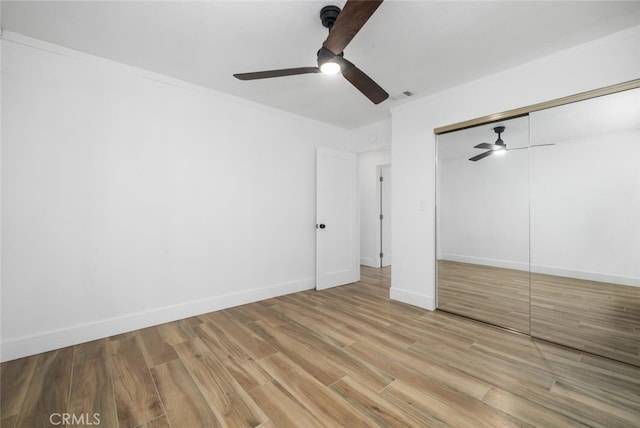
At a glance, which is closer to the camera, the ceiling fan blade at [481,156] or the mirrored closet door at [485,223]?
the mirrored closet door at [485,223]

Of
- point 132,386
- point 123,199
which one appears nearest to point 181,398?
point 132,386

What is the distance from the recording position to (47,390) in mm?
1794

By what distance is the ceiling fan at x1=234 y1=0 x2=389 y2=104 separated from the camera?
1.36 m

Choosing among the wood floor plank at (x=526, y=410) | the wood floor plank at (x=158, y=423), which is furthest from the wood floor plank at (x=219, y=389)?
the wood floor plank at (x=526, y=410)

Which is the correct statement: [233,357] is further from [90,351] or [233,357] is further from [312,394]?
[90,351]

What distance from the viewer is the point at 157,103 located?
2857 millimetres

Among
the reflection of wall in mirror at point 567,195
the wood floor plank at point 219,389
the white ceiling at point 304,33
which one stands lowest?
the wood floor plank at point 219,389

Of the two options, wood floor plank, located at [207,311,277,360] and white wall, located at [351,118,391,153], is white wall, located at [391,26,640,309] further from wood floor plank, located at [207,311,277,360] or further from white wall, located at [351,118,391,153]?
wood floor plank, located at [207,311,277,360]

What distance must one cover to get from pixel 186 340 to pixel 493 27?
3.88 metres

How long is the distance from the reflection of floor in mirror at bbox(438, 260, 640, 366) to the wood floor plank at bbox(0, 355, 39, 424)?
3847mm

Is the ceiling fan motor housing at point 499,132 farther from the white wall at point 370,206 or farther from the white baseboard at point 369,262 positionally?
the white baseboard at point 369,262

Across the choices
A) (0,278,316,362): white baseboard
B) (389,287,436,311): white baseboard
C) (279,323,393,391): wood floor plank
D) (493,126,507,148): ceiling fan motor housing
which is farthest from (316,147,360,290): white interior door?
(493,126,507,148): ceiling fan motor housing

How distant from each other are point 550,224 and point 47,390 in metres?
4.45

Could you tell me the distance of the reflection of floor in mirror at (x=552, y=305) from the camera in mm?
2260
